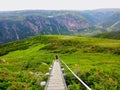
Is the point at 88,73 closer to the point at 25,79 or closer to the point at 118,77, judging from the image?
the point at 118,77

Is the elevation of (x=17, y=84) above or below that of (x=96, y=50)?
above

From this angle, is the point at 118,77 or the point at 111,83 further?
the point at 118,77

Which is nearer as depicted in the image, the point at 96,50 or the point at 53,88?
the point at 53,88

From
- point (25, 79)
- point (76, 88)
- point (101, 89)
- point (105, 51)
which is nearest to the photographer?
point (101, 89)

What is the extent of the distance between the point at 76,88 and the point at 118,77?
889 cm

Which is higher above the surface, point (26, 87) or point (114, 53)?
point (26, 87)

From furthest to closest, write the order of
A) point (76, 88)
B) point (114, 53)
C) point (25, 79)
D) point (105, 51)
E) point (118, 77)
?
1. point (105, 51)
2. point (114, 53)
3. point (118, 77)
4. point (25, 79)
5. point (76, 88)

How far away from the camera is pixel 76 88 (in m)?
23.9

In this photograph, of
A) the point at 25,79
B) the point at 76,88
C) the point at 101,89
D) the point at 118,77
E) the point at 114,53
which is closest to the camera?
the point at 101,89

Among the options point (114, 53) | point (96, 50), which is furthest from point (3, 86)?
point (96, 50)

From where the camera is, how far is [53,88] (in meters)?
25.5

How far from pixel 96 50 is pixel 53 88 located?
83.5 metres

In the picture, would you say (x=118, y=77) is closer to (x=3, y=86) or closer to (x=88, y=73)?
(x=88, y=73)

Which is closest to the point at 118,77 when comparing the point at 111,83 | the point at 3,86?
the point at 111,83
